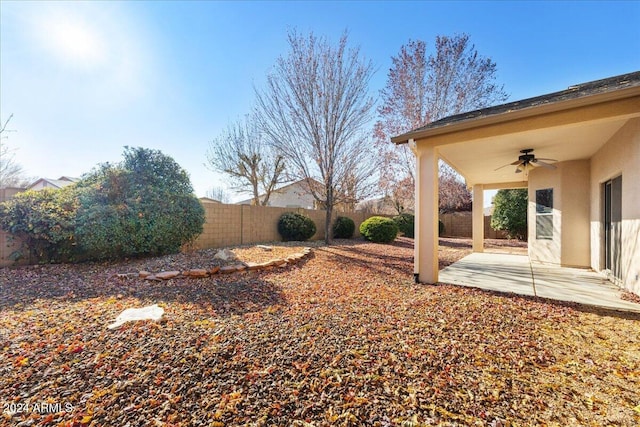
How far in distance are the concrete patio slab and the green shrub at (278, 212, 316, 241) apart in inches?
214

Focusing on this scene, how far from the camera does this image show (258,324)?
9.55ft

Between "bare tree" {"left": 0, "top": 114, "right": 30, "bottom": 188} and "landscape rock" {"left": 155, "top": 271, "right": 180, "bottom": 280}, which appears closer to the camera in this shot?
"landscape rock" {"left": 155, "top": 271, "right": 180, "bottom": 280}

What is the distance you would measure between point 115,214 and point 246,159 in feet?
33.6

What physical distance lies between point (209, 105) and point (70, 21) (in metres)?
4.71

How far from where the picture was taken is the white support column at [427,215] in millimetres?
4926

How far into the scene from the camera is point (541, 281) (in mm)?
5281

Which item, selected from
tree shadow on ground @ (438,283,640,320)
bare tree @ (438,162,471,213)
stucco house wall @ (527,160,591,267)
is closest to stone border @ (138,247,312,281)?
tree shadow on ground @ (438,283,640,320)

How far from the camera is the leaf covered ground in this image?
1701mm

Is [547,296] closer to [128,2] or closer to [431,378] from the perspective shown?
[431,378]

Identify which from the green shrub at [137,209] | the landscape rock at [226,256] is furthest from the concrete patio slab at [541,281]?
the green shrub at [137,209]

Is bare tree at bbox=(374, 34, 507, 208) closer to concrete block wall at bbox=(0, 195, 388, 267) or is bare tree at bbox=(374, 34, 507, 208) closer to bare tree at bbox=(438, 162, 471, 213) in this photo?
bare tree at bbox=(438, 162, 471, 213)

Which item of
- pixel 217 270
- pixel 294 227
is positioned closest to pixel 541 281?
pixel 217 270

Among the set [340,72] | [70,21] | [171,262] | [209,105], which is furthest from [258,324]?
[209,105]

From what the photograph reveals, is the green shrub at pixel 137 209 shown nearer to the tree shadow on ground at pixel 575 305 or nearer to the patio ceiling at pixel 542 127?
the patio ceiling at pixel 542 127
